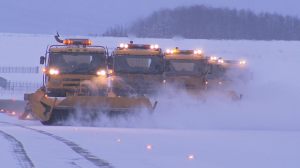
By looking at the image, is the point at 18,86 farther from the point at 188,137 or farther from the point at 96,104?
the point at 188,137

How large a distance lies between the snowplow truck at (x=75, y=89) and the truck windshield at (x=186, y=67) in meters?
3.58

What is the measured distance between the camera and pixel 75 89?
2233cm

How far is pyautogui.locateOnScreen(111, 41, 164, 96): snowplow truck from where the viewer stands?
23031 mm

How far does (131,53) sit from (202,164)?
1256 cm

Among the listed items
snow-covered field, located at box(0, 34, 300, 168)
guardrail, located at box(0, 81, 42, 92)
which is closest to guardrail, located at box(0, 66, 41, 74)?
guardrail, located at box(0, 81, 42, 92)

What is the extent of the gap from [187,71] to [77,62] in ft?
14.8

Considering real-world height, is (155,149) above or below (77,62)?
below

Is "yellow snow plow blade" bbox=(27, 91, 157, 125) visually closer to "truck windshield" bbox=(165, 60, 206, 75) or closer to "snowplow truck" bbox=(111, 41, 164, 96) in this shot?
"snowplow truck" bbox=(111, 41, 164, 96)

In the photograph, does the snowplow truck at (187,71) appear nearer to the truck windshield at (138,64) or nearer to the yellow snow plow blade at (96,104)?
the truck windshield at (138,64)

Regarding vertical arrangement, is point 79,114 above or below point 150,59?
below

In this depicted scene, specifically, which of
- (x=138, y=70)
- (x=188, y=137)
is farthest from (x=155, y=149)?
(x=138, y=70)

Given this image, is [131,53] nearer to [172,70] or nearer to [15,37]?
[172,70]

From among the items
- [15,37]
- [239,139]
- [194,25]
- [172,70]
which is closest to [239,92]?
[172,70]

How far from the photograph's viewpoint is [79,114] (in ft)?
70.1
